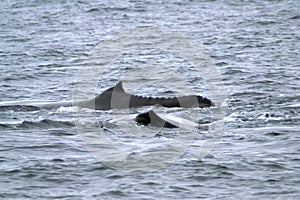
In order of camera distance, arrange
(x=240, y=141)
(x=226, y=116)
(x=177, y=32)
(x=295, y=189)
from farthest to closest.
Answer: (x=177, y=32) < (x=226, y=116) < (x=240, y=141) < (x=295, y=189)

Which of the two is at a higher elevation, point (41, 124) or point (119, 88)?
point (119, 88)

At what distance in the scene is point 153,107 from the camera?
16109mm

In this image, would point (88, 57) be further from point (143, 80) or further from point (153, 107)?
point (153, 107)

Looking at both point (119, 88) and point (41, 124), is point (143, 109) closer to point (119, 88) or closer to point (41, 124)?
point (119, 88)

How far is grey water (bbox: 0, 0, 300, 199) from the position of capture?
36.1 ft

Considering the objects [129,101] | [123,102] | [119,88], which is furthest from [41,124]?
[119,88]

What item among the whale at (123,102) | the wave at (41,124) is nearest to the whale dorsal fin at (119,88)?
the whale at (123,102)

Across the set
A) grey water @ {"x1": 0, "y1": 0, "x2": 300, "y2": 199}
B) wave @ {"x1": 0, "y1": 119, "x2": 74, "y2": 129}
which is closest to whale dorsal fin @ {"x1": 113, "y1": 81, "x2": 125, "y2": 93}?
grey water @ {"x1": 0, "y1": 0, "x2": 300, "y2": 199}

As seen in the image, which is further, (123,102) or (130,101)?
(130,101)

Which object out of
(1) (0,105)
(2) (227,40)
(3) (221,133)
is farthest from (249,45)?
(3) (221,133)

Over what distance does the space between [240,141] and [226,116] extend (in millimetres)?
2087

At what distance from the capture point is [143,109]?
52.7ft

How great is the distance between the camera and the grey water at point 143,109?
11.0m

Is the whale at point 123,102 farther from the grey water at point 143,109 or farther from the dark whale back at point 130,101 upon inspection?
the grey water at point 143,109
